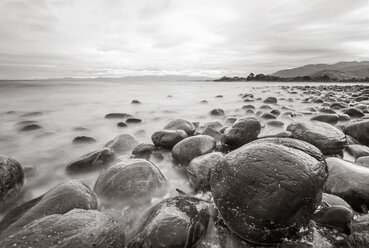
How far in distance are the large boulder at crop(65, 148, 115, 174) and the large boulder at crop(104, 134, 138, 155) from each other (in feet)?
1.07

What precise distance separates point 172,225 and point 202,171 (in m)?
0.87

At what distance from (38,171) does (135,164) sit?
1.40 m

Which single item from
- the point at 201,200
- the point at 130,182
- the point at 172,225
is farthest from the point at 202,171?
the point at 172,225

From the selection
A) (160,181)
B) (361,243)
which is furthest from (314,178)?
(160,181)

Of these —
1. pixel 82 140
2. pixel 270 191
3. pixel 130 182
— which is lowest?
pixel 82 140

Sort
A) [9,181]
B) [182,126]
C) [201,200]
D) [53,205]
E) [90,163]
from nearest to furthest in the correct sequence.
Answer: [53,205] < [201,200] < [9,181] < [90,163] < [182,126]

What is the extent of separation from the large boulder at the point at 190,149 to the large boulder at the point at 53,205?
115cm

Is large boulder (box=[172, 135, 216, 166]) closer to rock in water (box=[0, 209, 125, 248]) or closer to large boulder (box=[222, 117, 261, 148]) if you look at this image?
large boulder (box=[222, 117, 261, 148])

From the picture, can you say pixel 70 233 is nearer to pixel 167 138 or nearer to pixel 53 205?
pixel 53 205

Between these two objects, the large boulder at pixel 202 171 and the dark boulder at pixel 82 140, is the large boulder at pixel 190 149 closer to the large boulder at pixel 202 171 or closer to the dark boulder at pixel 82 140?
the large boulder at pixel 202 171

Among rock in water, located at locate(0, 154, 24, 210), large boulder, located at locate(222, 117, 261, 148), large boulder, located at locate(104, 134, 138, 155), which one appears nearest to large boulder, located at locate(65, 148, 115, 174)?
large boulder, located at locate(104, 134, 138, 155)

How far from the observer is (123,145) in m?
3.30

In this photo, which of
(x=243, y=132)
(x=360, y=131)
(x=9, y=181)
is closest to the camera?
(x=9, y=181)

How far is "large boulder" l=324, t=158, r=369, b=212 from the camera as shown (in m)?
1.81
